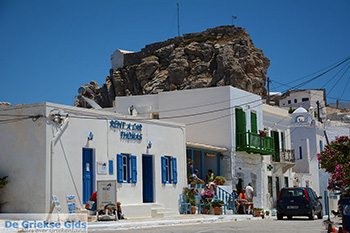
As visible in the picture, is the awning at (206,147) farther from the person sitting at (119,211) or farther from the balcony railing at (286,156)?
the balcony railing at (286,156)

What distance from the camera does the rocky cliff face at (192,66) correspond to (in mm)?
73500

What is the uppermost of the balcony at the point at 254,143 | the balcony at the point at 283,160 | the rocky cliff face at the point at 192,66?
the rocky cliff face at the point at 192,66

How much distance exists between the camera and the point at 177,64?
2992 inches

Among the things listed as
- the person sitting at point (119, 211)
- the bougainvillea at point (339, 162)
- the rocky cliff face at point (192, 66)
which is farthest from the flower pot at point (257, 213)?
the rocky cliff face at point (192, 66)

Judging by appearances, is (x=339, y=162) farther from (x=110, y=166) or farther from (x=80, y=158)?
(x=80, y=158)

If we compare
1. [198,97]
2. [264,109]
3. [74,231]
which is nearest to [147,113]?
[198,97]

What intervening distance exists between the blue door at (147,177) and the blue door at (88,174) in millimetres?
3645

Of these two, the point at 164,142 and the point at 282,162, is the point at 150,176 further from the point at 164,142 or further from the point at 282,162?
the point at 282,162

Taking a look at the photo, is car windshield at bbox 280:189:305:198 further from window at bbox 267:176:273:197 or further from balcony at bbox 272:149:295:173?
balcony at bbox 272:149:295:173

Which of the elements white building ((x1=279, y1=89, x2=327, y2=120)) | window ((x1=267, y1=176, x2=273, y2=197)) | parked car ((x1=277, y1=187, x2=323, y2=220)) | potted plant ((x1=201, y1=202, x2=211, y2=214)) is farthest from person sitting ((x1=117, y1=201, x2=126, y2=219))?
white building ((x1=279, y1=89, x2=327, y2=120))

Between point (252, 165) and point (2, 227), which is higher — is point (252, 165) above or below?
above

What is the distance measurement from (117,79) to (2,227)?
64.8 m

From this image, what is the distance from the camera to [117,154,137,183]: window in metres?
21.6

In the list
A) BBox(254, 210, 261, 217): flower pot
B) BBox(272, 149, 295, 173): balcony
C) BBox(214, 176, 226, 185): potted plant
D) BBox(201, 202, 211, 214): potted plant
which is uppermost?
BBox(272, 149, 295, 173): balcony
